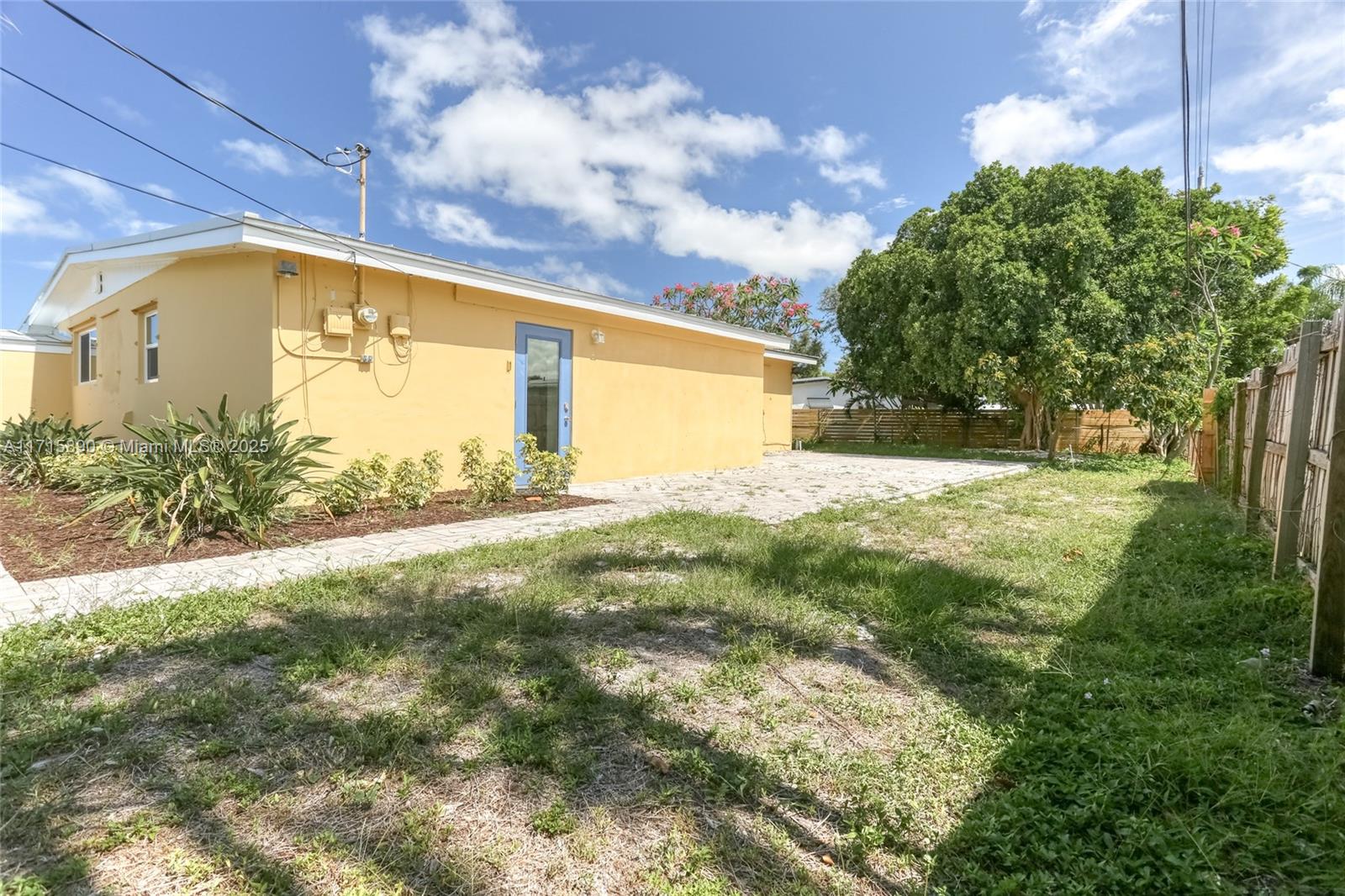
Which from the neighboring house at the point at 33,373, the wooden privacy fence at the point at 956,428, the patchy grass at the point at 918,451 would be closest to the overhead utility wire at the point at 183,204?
the neighboring house at the point at 33,373

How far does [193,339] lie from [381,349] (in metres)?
2.49

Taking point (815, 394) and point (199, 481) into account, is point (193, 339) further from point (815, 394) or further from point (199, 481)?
point (815, 394)

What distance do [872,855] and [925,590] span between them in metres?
2.48

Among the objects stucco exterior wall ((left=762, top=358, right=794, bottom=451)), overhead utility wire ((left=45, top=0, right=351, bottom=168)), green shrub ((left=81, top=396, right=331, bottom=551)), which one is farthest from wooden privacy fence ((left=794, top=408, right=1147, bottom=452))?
green shrub ((left=81, top=396, right=331, bottom=551))

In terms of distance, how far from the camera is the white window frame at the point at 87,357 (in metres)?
11.9

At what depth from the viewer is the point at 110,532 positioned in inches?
209

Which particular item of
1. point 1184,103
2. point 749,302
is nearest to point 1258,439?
point 1184,103

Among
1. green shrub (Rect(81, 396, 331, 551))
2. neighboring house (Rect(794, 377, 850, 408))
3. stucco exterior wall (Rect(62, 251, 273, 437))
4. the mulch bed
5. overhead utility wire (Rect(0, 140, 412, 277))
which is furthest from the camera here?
neighboring house (Rect(794, 377, 850, 408))

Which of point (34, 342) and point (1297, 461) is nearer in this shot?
point (1297, 461)

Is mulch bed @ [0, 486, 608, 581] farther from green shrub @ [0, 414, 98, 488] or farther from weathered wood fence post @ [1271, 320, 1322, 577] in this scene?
weathered wood fence post @ [1271, 320, 1322, 577]

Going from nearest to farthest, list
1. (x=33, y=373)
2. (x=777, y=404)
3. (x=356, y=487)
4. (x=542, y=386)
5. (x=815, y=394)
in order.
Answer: (x=356, y=487) → (x=542, y=386) → (x=33, y=373) → (x=777, y=404) → (x=815, y=394)

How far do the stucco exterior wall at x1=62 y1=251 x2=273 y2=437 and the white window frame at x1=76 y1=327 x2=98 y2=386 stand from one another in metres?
1.85

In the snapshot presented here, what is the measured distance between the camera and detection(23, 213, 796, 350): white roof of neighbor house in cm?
631

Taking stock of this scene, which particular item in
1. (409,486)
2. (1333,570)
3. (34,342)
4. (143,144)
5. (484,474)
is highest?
(143,144)
